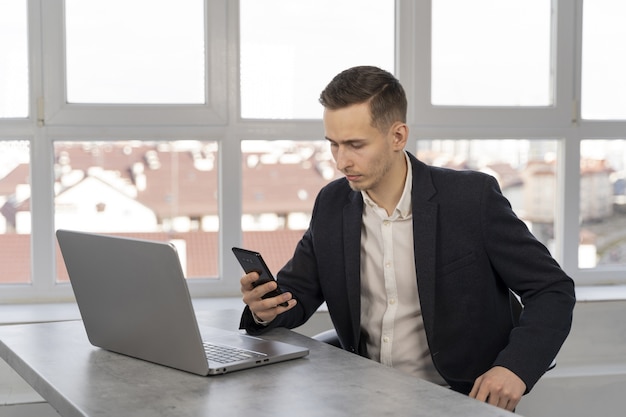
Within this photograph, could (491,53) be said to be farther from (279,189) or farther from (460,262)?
(460,262)

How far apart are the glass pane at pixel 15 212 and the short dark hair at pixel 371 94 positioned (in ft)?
5.36

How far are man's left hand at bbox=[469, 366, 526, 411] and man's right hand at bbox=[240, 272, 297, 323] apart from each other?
1.69ft

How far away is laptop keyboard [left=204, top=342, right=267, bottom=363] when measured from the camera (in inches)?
77.6

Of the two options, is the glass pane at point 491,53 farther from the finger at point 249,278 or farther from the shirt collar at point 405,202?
the finger at point 249,278

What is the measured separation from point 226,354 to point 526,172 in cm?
226

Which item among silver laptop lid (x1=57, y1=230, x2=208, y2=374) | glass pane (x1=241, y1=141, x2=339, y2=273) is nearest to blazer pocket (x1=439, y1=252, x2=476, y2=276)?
silver laptop lid (x1=57, y1=230, x2=208, y2=374)

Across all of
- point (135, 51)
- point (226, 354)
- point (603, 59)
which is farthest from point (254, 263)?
point (603, 59)

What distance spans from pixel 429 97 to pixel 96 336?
204 centimetres

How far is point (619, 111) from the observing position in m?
4.00

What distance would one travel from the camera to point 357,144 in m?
2.36

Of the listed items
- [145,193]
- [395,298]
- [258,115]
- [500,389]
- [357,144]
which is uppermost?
[258,115]

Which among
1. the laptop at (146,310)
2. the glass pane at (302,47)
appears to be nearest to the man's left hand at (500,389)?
the laptop at (146,310)

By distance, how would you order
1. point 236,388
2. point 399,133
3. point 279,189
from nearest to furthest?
point 236,388, point 399,133, point 279,189

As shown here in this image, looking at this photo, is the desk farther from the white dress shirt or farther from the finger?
the white dress shirt
